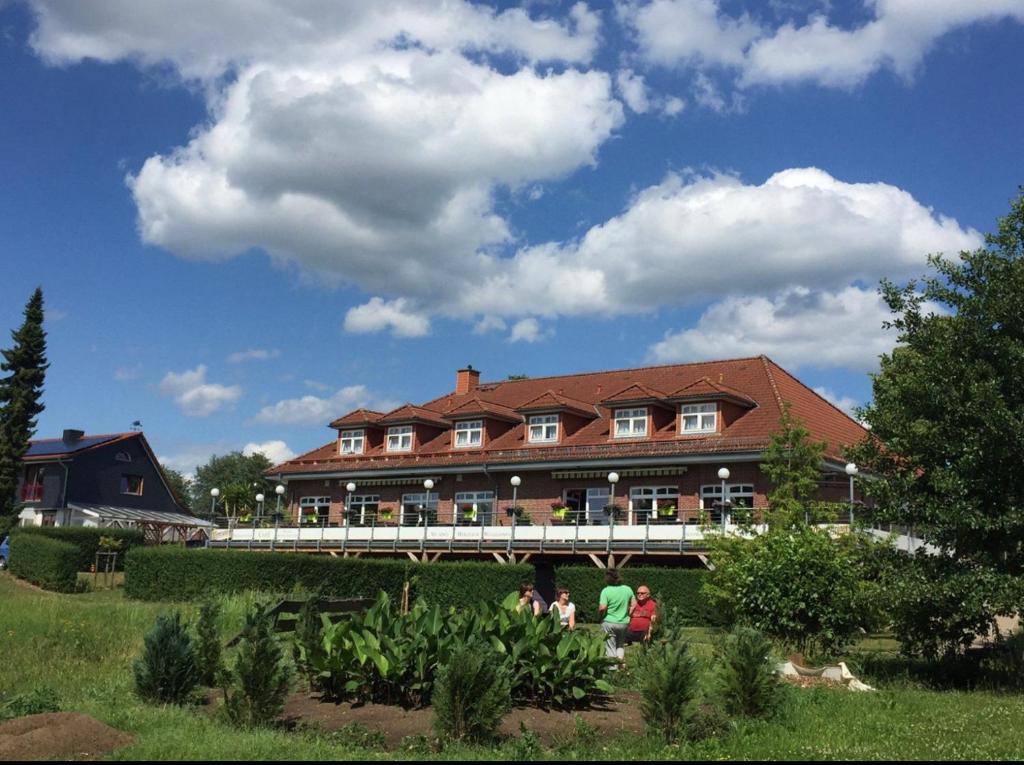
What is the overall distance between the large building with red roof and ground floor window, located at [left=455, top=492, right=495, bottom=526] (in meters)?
0.06

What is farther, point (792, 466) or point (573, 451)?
point (573, 451)

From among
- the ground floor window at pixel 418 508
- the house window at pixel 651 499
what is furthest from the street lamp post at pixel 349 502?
the house window at pixel 651 499

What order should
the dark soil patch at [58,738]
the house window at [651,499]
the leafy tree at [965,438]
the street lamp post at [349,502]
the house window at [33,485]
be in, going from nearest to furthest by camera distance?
1. the dark soil patch at [58,738]
2. the leafy tree at [965,438]
3. the house window at [651,499]
4. the street lamp post at [349,502]
5. the house window at [33,485]

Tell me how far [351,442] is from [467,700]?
37.8 metres

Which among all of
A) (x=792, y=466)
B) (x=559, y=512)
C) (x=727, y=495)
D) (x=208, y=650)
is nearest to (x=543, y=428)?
(x=559, y=512)

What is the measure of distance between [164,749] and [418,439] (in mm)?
35821

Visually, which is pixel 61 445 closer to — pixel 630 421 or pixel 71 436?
pixel 71 436

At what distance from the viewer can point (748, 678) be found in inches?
403

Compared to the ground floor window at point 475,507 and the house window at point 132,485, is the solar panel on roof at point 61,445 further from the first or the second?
the ground floor window at point 475,507

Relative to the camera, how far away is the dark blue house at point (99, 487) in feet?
174

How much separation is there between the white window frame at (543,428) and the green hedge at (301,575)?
11606 millimetres

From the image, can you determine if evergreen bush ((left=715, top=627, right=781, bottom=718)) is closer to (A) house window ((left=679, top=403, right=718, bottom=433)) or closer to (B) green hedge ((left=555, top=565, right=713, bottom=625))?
(B) green hedge ((left=555, top=565, right=713, bottom=625))

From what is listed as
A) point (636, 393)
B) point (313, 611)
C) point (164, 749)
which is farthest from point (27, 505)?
point (164, 749)

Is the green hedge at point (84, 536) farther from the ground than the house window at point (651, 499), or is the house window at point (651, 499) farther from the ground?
the house window at point (651, 499)
